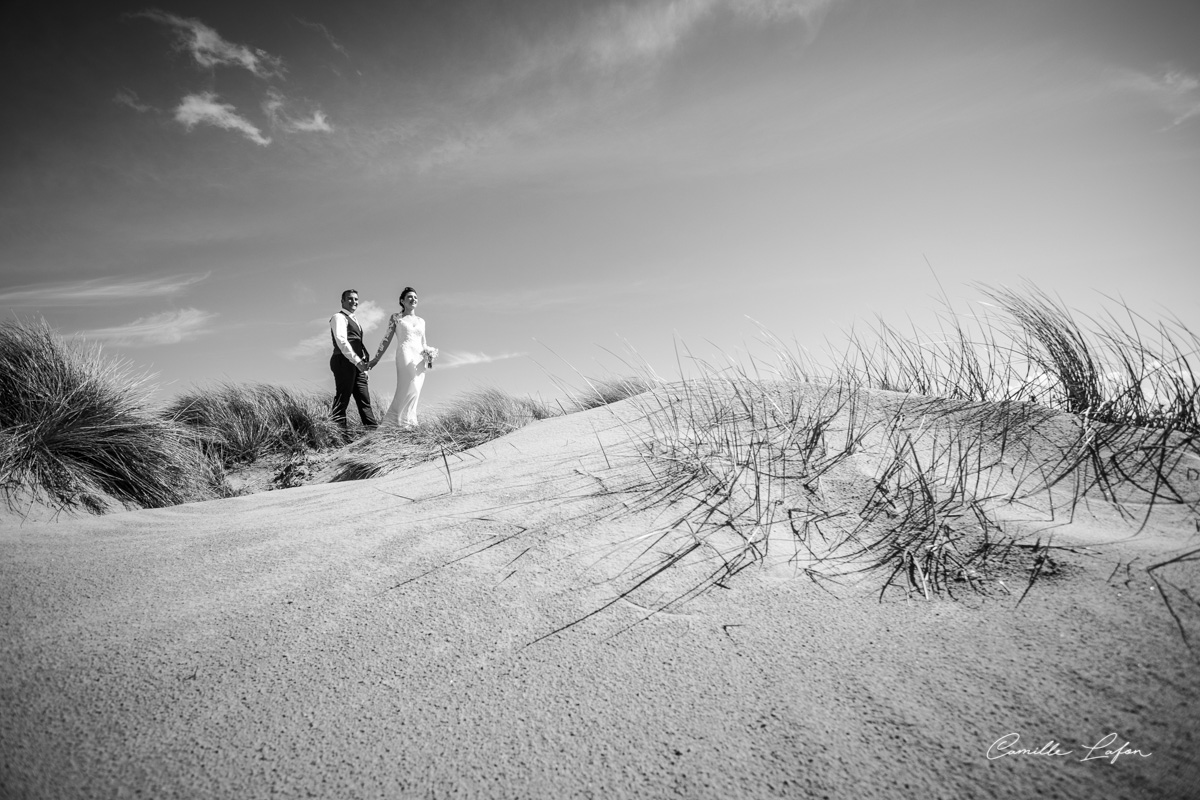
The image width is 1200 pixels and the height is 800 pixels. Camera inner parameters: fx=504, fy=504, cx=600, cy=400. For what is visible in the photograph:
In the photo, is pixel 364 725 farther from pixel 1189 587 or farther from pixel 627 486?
pixel 1189 587

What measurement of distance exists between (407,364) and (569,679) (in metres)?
6.34

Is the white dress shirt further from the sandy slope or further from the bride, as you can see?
the sandy slope

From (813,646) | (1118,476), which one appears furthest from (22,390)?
(1118,476)

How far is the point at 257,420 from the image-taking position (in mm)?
6238

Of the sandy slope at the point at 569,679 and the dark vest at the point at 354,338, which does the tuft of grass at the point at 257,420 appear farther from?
the sandy slope at the point at 569,679

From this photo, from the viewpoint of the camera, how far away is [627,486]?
6.72 feet

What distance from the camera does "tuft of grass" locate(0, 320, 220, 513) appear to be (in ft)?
9.73

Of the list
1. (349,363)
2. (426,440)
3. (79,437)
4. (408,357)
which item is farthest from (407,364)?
(79,437)

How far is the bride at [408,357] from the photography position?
6.77m

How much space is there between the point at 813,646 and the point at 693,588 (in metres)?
0.34

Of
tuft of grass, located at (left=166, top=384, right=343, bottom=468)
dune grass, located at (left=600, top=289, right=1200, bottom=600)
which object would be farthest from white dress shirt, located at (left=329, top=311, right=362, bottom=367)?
dune grass, located at (left=600, top=289, right=1200, bottom=600)

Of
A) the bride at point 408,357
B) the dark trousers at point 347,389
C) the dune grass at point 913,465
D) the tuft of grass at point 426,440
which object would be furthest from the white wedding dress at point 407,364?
the dune grass at point 913,465

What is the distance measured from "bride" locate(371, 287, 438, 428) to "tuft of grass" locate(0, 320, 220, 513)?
2.79 meters

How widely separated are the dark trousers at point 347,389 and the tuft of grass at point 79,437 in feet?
7.78
